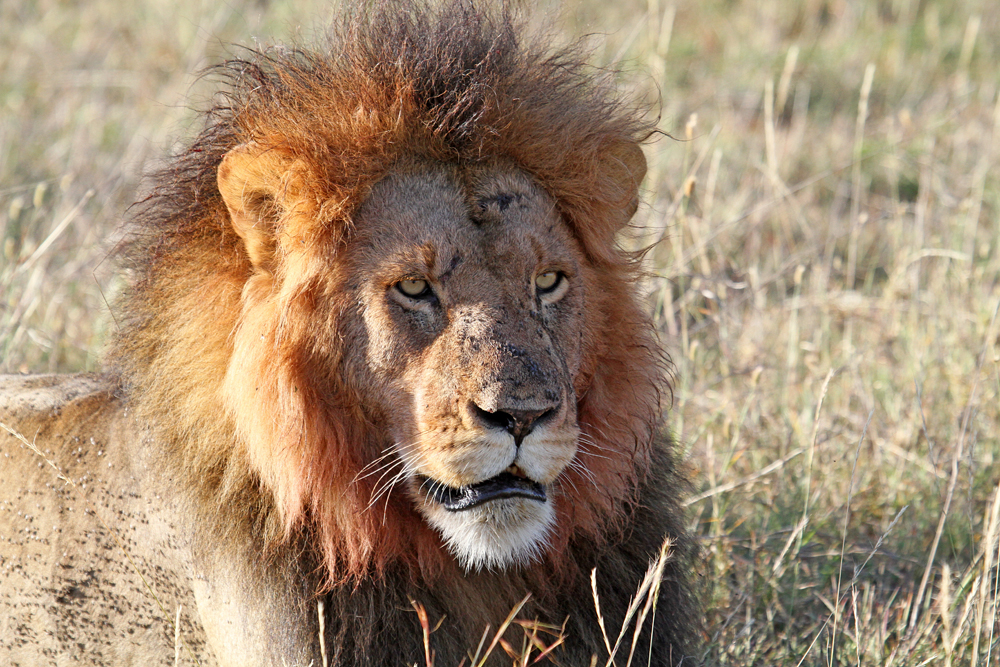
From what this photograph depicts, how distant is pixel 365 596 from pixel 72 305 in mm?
3295

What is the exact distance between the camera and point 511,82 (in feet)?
8.87

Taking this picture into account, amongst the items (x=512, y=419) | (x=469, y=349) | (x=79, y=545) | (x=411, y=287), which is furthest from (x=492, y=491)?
(x=79, y=545)

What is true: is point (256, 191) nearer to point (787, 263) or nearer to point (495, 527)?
point (495, 527)

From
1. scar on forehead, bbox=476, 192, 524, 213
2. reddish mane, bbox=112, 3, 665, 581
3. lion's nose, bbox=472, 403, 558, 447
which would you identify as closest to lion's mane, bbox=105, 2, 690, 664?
reddish mane, bbox=112, 3, 665, 581

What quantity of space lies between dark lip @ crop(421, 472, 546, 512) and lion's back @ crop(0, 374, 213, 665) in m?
0.76

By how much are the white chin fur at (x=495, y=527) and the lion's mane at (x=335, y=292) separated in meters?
0.13

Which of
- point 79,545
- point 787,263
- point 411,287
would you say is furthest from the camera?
point 787,263

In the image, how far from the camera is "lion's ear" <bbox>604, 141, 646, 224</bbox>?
2.87 metres

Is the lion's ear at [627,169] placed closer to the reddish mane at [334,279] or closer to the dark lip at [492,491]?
the reddish mane at [334,279]

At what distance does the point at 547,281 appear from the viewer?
102 inches

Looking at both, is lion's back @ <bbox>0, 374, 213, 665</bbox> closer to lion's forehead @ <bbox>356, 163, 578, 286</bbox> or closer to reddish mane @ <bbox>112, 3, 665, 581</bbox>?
reddish mane @ <bbox>112, 3, 665, 581</bbox>

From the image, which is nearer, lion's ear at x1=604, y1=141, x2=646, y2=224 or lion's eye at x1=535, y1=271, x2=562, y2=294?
lion's eye at x1=535, y1=271, x2=562, y2=294

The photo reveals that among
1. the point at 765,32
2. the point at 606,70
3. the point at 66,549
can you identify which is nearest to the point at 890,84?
the point at 765,32

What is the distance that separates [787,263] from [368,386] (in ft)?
9.63
